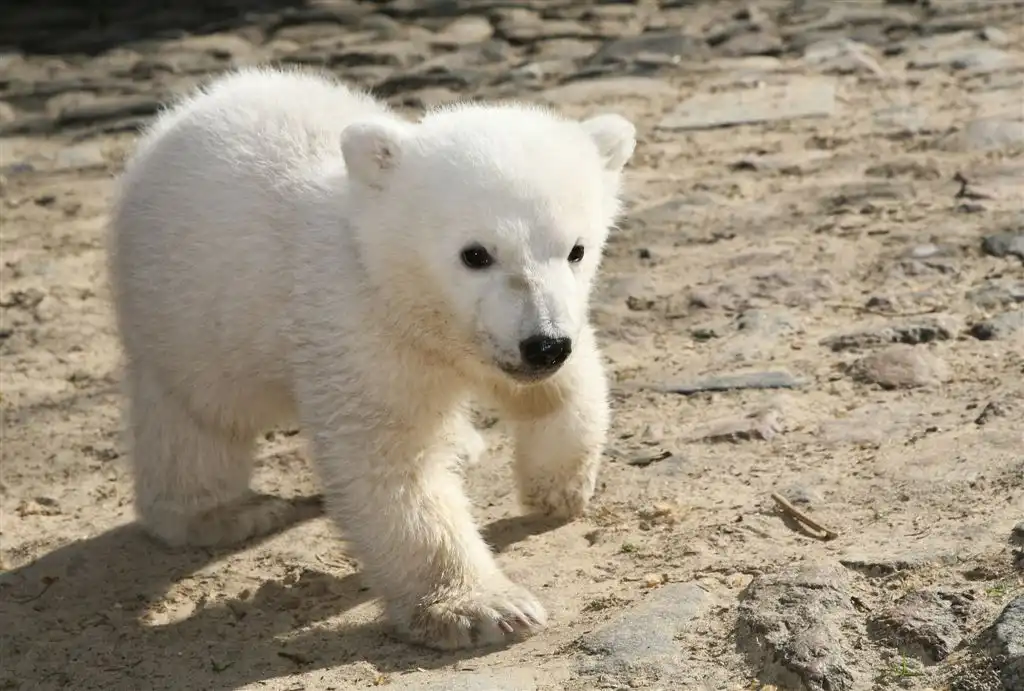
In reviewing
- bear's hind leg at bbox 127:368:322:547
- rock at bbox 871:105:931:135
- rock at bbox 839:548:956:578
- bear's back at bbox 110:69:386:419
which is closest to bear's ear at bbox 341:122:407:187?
bear's back at bbox 110:69:386:419

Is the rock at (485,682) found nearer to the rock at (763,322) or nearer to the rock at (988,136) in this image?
the rock at (763,322)

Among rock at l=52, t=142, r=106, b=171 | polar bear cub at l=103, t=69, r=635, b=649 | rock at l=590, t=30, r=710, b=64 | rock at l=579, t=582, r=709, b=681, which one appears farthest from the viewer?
rock at l=590, t=30, r=710, b=64

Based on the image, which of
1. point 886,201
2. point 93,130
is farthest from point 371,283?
point 93,130

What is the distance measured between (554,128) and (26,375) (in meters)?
2.66

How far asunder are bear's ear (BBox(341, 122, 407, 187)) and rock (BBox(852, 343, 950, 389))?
1780mm

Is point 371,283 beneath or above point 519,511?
above

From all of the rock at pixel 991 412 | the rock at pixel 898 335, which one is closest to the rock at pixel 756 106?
the rock at pixel 898 335

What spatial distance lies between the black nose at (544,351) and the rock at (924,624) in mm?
874

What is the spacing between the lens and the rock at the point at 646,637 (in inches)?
125

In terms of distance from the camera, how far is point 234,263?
4.18 meters

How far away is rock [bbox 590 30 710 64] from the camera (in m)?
8.45

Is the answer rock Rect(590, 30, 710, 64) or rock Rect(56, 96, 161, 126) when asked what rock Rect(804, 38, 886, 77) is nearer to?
rock Rect(590, 30, 710, 64)

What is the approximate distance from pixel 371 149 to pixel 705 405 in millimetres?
1574

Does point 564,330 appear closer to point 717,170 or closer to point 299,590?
point 299,590
